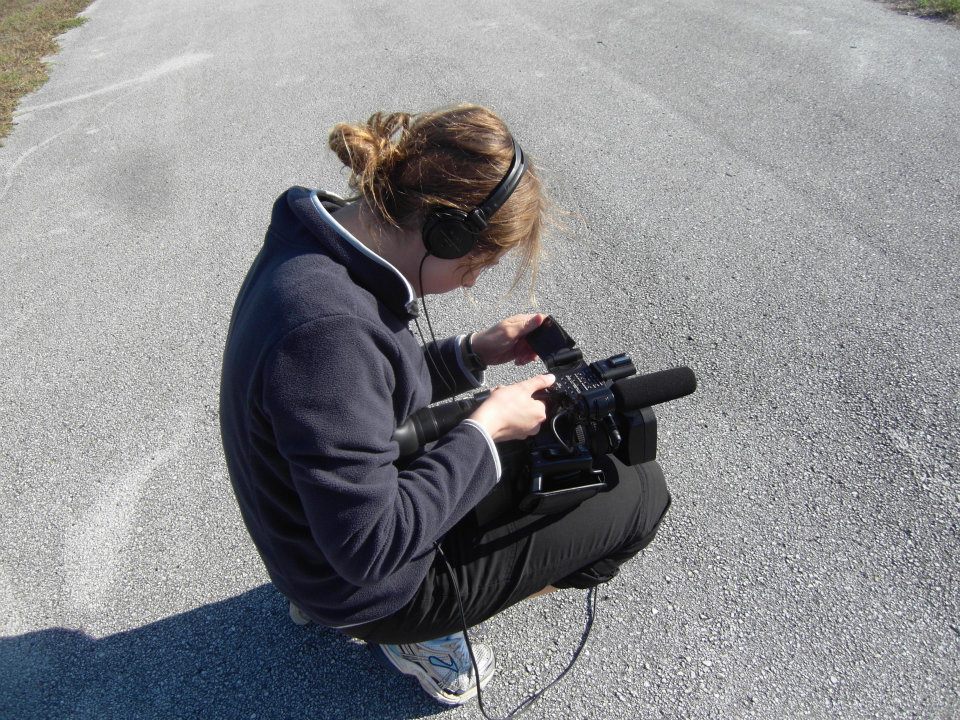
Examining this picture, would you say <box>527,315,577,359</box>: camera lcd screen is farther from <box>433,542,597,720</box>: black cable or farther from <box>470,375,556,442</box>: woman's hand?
<box>433,542,597,720</box>: black cable

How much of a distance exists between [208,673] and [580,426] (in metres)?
→ 1.43

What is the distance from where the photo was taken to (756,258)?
12.3ft

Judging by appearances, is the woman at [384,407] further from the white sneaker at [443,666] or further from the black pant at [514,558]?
the white sneaker at [443,666]

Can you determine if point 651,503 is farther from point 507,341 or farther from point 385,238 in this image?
point 385,238

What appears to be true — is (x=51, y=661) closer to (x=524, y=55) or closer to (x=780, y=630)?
(x=780, y=630)

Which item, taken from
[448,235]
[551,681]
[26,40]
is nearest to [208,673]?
[551,681]

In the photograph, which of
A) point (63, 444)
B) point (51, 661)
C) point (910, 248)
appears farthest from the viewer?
point (910, 248)

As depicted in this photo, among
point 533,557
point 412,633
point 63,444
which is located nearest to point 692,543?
point 533,557

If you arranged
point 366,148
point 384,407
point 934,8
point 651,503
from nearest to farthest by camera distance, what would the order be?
point 384,407
point 366,148
point 651,503
point 934,8

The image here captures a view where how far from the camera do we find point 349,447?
1380 mm

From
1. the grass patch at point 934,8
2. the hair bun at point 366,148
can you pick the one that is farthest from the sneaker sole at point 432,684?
the grass patch at point 934,8

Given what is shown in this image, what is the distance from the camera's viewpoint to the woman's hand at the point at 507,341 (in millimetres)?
2188

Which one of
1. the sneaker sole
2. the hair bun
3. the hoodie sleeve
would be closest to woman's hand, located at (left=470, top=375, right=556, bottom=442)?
the hoodie sleeve

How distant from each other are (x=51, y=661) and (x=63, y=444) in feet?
3.74
